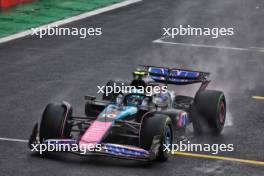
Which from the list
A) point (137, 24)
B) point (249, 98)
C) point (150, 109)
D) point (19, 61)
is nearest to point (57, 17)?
point (137, 24)

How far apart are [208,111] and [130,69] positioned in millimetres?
7440

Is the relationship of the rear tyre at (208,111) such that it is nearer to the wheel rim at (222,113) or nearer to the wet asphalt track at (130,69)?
the wheel rim at (222,113)

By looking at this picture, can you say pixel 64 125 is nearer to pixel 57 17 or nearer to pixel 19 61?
pixel 19 61

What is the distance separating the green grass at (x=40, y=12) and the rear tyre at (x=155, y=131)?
14164 mm

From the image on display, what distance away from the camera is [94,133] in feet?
51.2

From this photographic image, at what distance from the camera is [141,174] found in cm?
1510

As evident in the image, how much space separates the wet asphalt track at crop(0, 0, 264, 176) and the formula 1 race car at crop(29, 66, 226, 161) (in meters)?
0.37

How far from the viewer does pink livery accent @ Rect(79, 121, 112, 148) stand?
50.2 feet

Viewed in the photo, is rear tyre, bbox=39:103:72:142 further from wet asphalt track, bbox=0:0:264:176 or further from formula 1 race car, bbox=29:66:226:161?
wet asphalt track, bbox=0:0:264:176

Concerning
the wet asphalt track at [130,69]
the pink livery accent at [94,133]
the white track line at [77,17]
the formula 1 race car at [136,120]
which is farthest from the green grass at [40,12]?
the pink livery accent at [94,133]

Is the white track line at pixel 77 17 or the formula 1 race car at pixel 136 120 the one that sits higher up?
the white track line at pixel 77 17

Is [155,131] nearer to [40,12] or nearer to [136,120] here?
[136,120]

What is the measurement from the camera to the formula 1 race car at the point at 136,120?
15430mm

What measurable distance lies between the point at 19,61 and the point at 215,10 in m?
11.5
